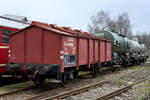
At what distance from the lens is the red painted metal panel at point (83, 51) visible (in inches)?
352

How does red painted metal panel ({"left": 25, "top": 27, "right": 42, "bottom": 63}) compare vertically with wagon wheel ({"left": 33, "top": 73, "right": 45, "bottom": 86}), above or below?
above

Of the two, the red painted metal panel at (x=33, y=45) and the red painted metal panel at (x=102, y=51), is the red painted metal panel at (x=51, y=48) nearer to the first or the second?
the red painted metal panel at (x=33, y=45)

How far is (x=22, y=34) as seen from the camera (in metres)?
8.17

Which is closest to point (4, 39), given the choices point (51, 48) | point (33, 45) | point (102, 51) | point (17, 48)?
point (17, 48)

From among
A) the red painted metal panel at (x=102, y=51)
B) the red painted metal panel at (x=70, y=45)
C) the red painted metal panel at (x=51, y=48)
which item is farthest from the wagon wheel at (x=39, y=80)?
the red painted metal panel at (x=102, y=51)

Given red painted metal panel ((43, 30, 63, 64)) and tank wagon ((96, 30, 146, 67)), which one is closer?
red painted metal panel ((43, 30, 63, 64))

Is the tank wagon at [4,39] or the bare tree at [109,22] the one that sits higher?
the bare tree at [109,22]

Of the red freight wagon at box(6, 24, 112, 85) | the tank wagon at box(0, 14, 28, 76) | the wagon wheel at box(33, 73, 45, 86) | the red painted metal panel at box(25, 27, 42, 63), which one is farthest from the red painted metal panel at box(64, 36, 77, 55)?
the tank wagon at box(0, 14, 28, 76)

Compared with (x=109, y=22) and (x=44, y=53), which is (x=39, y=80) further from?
(x=109, y=22)

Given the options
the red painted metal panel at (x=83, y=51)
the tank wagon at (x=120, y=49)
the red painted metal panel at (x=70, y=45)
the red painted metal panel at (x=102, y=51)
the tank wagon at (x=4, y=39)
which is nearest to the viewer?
the red painted metal panel at (x=70, y=45)

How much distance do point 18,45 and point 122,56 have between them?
490 inches

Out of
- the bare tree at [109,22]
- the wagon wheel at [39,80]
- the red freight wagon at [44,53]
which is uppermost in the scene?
the bare tree at [109,22]

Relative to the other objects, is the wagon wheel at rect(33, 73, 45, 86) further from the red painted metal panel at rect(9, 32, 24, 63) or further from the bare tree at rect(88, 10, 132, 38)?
the bare tree at rect(88, 10, 132, 38)

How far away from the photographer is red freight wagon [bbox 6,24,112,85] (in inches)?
290
